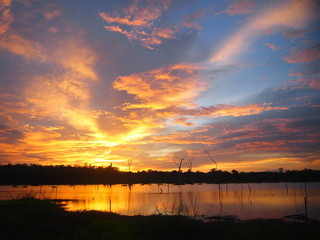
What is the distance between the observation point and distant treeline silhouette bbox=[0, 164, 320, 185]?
13762cm

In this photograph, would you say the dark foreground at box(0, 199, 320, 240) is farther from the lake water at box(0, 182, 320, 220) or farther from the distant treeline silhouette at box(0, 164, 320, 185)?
the distant treeline silhouette at box(0, 164, 320, 185)

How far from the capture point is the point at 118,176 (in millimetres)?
177000

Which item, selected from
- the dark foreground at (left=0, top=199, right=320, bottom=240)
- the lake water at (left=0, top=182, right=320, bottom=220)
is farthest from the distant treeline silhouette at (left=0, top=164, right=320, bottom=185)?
the dark foreground at (left=0, top=199, right=320, bottom=240)

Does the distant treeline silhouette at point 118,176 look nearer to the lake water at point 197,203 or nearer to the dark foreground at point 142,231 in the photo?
the lake water at point 197,203

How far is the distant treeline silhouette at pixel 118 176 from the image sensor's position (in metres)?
138

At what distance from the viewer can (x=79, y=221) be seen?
2534 cm

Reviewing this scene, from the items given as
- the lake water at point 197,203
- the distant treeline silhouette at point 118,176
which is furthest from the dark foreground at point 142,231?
the distant treeline silhouette at point 118,176

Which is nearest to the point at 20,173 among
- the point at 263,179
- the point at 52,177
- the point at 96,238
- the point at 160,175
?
the point at 52,177

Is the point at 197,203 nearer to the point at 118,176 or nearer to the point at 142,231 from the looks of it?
the point at 142,231

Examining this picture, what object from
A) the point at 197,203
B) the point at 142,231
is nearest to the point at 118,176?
the point at 197,203

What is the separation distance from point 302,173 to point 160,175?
3952 inches

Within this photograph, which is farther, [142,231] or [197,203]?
[197,203]

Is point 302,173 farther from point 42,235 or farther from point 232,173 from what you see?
point 42,235

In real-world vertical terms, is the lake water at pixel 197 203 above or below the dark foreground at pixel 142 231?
below
